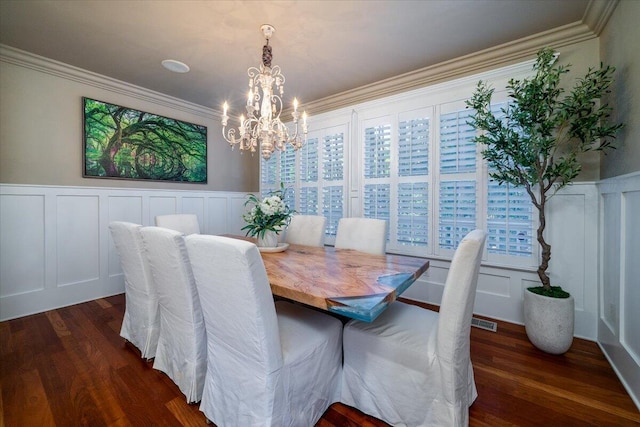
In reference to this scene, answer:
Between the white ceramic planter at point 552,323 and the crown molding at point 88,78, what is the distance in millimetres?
4485

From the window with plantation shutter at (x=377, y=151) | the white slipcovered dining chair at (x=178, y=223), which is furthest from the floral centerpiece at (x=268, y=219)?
the window with plantation shutter at (x=377, y=151)

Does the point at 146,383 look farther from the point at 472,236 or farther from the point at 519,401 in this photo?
the point at 519,401

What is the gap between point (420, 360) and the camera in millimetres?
1248

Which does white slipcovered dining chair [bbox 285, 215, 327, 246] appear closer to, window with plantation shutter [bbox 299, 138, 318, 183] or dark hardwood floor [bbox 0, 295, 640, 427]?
window with plantation shutter [bbox 299, 138, 318, 183]

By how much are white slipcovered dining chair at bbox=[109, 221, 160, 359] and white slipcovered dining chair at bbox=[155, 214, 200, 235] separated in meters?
0.86

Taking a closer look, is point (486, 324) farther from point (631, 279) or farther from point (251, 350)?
point (251, 350)

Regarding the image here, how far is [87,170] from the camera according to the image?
2973 mm

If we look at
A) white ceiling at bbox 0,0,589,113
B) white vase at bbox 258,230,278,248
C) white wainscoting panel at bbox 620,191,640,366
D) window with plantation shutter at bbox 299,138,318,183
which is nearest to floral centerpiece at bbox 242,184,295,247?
white vase at bbox 258,230,278,248

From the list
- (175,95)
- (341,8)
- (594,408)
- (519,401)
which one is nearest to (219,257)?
(519,401)

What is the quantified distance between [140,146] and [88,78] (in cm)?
82

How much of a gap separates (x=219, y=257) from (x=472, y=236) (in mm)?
1086

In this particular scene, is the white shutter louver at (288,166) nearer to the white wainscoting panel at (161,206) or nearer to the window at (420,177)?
the window at (420,177)

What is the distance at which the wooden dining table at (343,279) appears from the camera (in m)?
1.14

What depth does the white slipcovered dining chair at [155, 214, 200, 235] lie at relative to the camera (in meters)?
2.80
